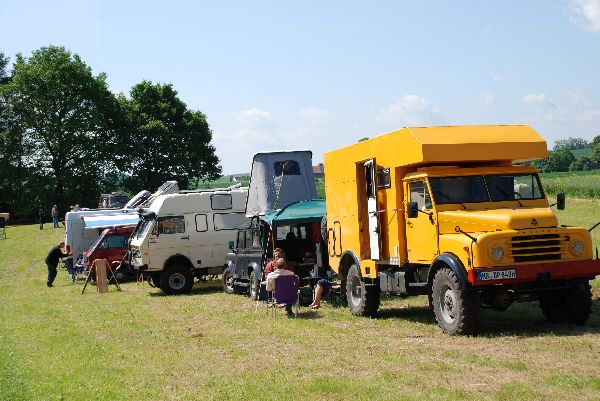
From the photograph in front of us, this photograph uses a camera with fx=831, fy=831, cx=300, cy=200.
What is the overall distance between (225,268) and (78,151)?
169 ft

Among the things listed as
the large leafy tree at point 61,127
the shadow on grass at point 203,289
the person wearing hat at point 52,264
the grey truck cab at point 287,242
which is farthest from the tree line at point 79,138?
the grey truck cab at point 287,242

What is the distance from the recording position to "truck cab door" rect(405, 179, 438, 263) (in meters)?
13.8

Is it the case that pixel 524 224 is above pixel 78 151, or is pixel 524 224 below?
below

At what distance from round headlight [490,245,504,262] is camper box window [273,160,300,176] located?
11.4 m

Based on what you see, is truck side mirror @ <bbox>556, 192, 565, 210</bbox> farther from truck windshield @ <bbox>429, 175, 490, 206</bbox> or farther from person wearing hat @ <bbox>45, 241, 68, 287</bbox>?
person wearing hat @ <bbox>45, 241, 68, 287</bbox>

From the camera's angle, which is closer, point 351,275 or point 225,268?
point 351,275

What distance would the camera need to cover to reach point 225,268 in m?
24.0

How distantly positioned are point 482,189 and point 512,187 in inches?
21.0

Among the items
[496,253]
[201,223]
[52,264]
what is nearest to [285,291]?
[496,253]

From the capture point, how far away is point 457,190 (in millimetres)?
13859

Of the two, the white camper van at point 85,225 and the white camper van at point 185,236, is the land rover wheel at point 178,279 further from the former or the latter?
the white camper van at point 85,225

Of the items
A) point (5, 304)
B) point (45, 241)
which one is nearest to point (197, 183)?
point (45, 241)

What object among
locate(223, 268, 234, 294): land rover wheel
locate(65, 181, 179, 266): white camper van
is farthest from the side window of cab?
locate(65, 181, 179, 266): white camper van

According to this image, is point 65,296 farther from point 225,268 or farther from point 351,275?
point 351,275
